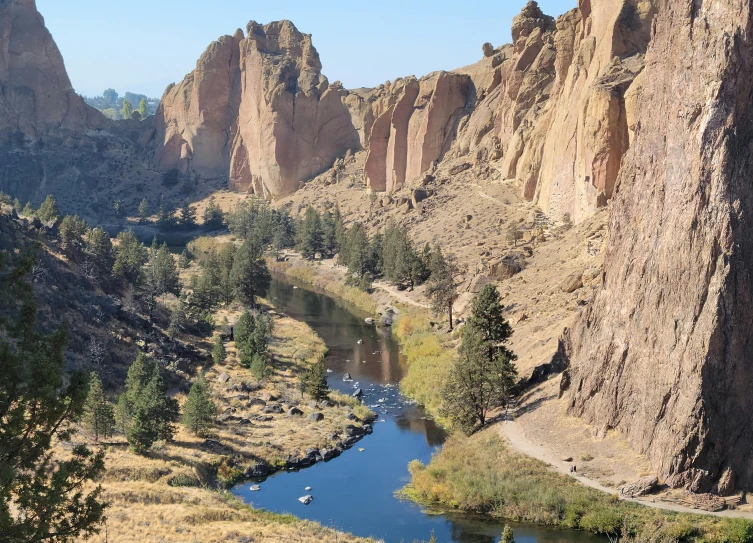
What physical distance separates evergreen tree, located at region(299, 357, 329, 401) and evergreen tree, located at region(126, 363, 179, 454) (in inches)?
378

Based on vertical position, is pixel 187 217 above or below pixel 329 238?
above

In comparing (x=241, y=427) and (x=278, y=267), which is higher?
(x=278, y=267)

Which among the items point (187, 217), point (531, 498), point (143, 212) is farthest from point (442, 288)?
point (143, 212)

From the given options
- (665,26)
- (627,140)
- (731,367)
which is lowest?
(731,367)

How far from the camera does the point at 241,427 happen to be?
2052 inches

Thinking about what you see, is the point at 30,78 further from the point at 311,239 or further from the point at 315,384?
the point at 315,384

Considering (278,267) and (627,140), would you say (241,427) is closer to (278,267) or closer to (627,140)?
(627,140)

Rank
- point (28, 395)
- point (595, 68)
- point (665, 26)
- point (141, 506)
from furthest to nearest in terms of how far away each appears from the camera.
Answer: point (595, 68), point (665, 26), point (141, 506), point (28, 395)

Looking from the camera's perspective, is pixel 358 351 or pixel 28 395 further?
pixel 358 351

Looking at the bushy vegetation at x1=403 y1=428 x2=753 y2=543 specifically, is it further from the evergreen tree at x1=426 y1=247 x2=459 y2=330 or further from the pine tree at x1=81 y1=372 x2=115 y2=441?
the evergreen tree at x1=426 y1=247 x2=459 y2=330

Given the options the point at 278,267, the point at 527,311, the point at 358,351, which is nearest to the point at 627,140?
the point at 527,311

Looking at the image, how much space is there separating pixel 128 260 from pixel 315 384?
112ft

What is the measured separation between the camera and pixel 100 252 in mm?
77312

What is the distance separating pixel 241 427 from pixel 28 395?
3201 cm
